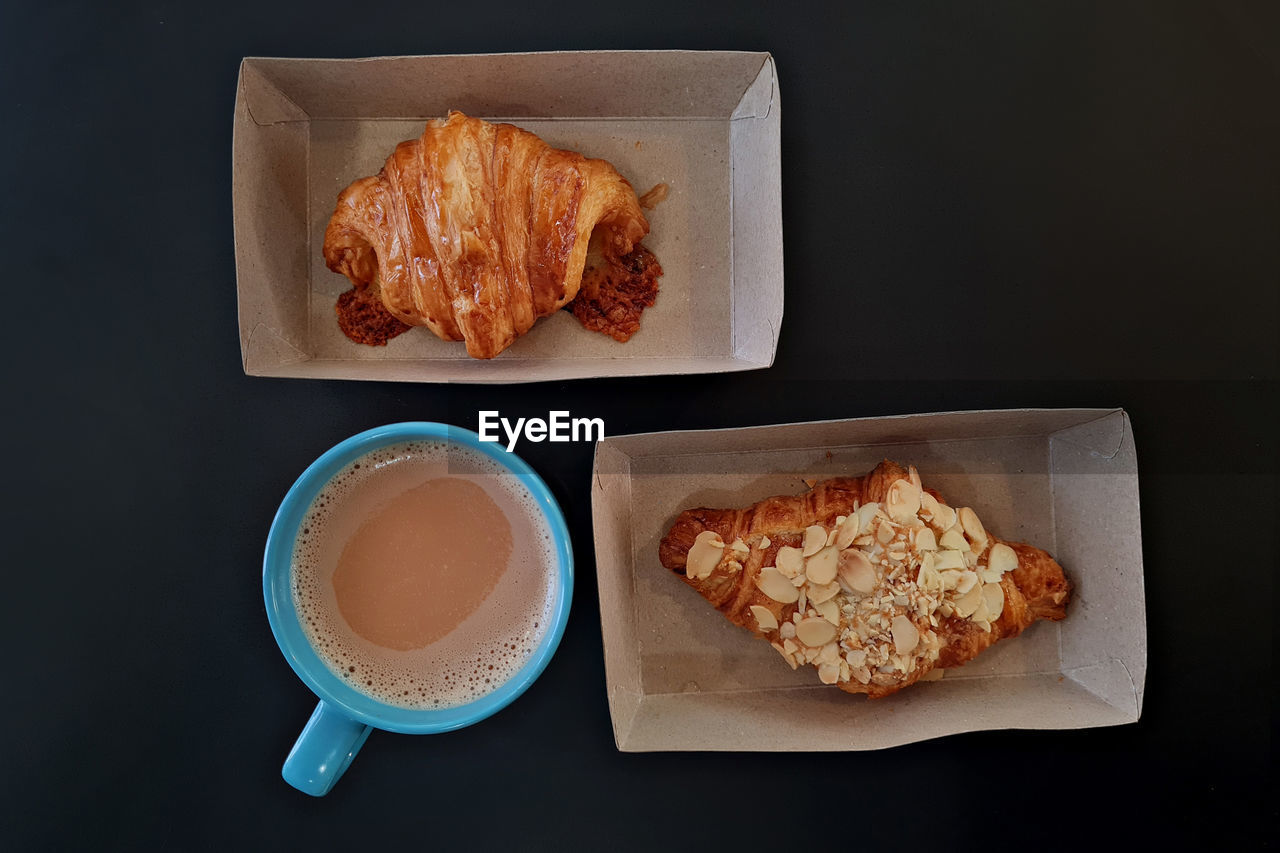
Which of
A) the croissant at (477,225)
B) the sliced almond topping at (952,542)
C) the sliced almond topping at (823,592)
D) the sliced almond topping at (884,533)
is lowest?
the sliced almond topping at (823,592)

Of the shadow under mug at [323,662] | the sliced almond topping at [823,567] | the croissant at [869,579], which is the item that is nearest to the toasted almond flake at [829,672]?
the croissant at [869,579]

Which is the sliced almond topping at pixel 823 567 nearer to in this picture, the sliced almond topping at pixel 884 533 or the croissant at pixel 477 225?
the sliced almond topping at pixel 884 533

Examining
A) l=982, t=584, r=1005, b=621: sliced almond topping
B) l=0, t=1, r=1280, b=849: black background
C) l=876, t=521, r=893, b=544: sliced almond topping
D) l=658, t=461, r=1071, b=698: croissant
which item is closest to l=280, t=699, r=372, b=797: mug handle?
l=0, t=1, r=1280, b=849: black background

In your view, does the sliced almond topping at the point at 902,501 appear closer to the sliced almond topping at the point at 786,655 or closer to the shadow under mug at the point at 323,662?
the sliced almond topping at the point at 786,655

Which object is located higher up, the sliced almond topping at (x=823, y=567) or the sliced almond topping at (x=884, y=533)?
the sliced almond topping at (x=884, y=533)

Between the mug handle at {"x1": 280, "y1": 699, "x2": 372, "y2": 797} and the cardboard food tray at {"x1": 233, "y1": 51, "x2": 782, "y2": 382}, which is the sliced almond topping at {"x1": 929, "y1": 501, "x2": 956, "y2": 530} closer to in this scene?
the cardboard food tray at {"x1": 233, "y1": 51, "x2": 782, "y2": 382}

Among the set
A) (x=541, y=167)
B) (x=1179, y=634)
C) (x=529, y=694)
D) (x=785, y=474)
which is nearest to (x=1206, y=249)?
(x=1179, y=634)

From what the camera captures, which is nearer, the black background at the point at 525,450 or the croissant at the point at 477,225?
the croissant at the point at 477,225
